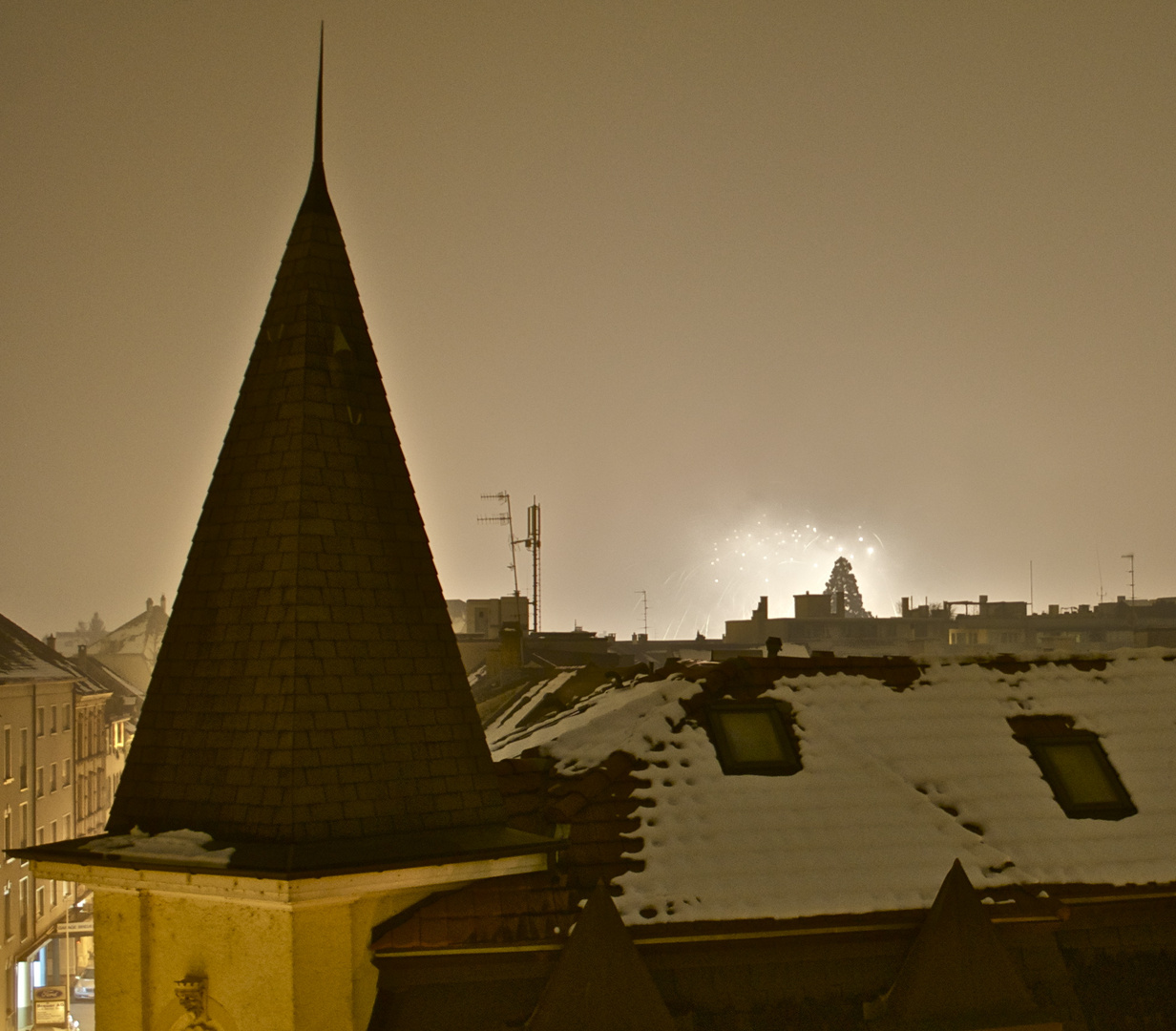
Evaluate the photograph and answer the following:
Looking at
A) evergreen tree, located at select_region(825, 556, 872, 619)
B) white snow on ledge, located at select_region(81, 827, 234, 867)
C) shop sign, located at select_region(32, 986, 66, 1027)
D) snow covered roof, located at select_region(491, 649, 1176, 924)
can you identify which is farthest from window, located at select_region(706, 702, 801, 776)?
evergreen tree, located at select_region(825, 556, 872, 619)

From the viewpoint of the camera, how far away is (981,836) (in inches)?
556

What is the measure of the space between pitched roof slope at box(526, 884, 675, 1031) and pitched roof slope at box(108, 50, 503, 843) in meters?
1.40

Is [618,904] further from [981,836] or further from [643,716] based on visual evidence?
[981,836]

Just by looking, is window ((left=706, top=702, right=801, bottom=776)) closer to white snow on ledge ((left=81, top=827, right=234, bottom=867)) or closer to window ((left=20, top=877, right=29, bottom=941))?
white snow on ledge ((left=81, top=827, right=234, bottom=867))

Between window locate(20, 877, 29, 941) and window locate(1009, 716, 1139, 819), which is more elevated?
window locate(1009, 716, 1139, 819)

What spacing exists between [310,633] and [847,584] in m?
72.8

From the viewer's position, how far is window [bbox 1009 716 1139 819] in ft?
49.9

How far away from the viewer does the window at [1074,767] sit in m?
15.2

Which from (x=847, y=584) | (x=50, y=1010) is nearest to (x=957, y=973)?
(x=50, y=1010)

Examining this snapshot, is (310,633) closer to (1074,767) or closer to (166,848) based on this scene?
(166,848)

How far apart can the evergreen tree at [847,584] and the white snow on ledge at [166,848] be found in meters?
70.3

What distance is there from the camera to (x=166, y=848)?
1094 cm

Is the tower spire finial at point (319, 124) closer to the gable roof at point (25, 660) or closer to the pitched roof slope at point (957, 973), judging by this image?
the pitched roof slope at point (957, 973)

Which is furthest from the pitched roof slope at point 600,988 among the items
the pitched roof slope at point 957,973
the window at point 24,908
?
the window at point 24,908
